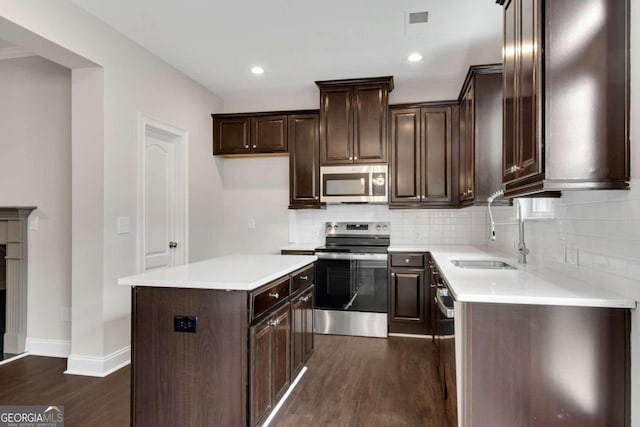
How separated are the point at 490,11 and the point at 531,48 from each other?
54.2 inches

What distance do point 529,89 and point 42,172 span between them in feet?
12.9

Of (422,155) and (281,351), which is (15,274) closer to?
(281,351)

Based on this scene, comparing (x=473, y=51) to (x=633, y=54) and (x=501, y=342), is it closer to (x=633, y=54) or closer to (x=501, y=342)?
(x=633, y=54)

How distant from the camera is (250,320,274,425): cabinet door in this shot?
6.31ft

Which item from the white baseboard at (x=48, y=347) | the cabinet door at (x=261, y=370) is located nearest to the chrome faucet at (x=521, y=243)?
the cabinet door at (x=261, y=370)

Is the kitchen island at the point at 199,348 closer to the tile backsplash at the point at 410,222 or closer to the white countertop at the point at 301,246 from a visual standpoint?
the white countertop at the point at 301,246

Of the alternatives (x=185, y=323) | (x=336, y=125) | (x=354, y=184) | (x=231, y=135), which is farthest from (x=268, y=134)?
(x=185, y=323)

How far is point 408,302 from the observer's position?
3877mm

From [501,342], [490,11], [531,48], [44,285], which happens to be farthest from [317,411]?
[490,11]

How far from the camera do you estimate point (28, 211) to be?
3.38m

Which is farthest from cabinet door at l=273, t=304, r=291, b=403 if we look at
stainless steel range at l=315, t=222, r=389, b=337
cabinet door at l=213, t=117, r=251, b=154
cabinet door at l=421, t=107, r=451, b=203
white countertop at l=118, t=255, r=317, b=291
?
cabinet door at l=213, t=117, r=251, b=154

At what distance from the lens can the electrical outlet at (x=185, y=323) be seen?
191 cm

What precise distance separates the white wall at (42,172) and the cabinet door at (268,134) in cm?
195

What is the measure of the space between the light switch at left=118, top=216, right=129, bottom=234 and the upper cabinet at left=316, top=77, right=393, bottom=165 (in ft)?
6.98
